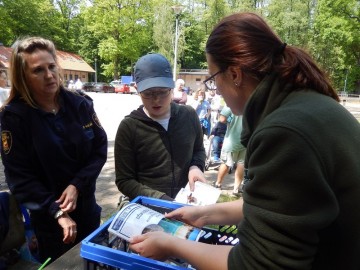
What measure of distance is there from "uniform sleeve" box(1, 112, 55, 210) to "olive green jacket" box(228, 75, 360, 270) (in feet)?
4.59

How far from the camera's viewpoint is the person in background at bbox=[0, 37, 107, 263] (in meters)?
1.92

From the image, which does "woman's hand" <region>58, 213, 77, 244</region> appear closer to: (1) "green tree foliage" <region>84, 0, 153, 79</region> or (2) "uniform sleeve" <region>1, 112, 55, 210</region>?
(2) "uniform sleeve" <region>1, 112, 55, 210</region>

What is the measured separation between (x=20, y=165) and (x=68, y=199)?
0.35 metres

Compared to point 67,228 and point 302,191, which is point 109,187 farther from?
point 302,191

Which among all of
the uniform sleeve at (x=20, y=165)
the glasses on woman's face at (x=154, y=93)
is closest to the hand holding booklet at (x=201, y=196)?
the glasses on woman's face at (x=154, y=93)

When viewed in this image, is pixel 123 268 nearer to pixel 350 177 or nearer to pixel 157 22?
pixel 350 177

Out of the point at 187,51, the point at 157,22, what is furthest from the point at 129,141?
the point at 187,51

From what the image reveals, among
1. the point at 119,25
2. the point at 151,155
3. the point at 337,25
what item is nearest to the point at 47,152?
the point at 151,155

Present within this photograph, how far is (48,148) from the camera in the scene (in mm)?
1962

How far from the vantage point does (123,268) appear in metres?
1.00

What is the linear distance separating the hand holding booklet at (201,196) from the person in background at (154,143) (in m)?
0.30

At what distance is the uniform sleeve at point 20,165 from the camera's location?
1.89m

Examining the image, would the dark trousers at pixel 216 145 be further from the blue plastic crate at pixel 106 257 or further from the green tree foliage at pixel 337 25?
the green tree foliage at pixel 337 25

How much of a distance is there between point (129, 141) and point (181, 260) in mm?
1110
